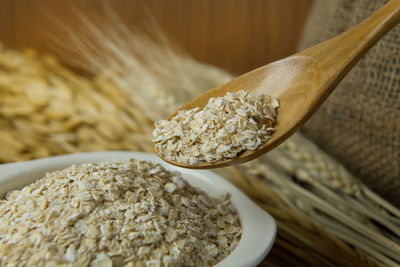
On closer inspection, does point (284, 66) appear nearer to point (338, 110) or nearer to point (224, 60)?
point (338, 110)

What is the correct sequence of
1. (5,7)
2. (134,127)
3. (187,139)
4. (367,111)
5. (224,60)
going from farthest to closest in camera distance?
(224,60) < (5,7) < (134,127) < (367,111) < (187,139)

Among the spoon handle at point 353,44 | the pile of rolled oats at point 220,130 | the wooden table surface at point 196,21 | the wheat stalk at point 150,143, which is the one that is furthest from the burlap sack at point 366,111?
the wooden table surface at point 196,21

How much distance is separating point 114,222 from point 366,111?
1.79 ft

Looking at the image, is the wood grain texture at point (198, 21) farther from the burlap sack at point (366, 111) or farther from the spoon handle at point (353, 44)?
the spoon handle at point (353, 44)

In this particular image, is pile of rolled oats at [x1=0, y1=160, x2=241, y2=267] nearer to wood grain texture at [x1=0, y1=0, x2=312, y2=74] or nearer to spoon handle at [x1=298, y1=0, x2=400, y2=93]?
spoon handle at [x1=298, y1=0, x2=400, y2=93]

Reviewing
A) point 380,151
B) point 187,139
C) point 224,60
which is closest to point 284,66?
point 187,139

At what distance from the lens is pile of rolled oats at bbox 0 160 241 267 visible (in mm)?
443

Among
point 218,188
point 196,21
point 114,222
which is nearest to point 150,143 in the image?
point 218,188

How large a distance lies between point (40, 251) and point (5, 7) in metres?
1.17

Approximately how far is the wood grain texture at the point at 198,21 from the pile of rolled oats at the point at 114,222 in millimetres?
934

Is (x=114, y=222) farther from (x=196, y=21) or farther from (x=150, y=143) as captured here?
(x=196, y=21)

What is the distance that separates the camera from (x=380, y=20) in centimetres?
54

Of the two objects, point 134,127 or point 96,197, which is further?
point 134,127

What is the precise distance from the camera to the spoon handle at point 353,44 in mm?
528
